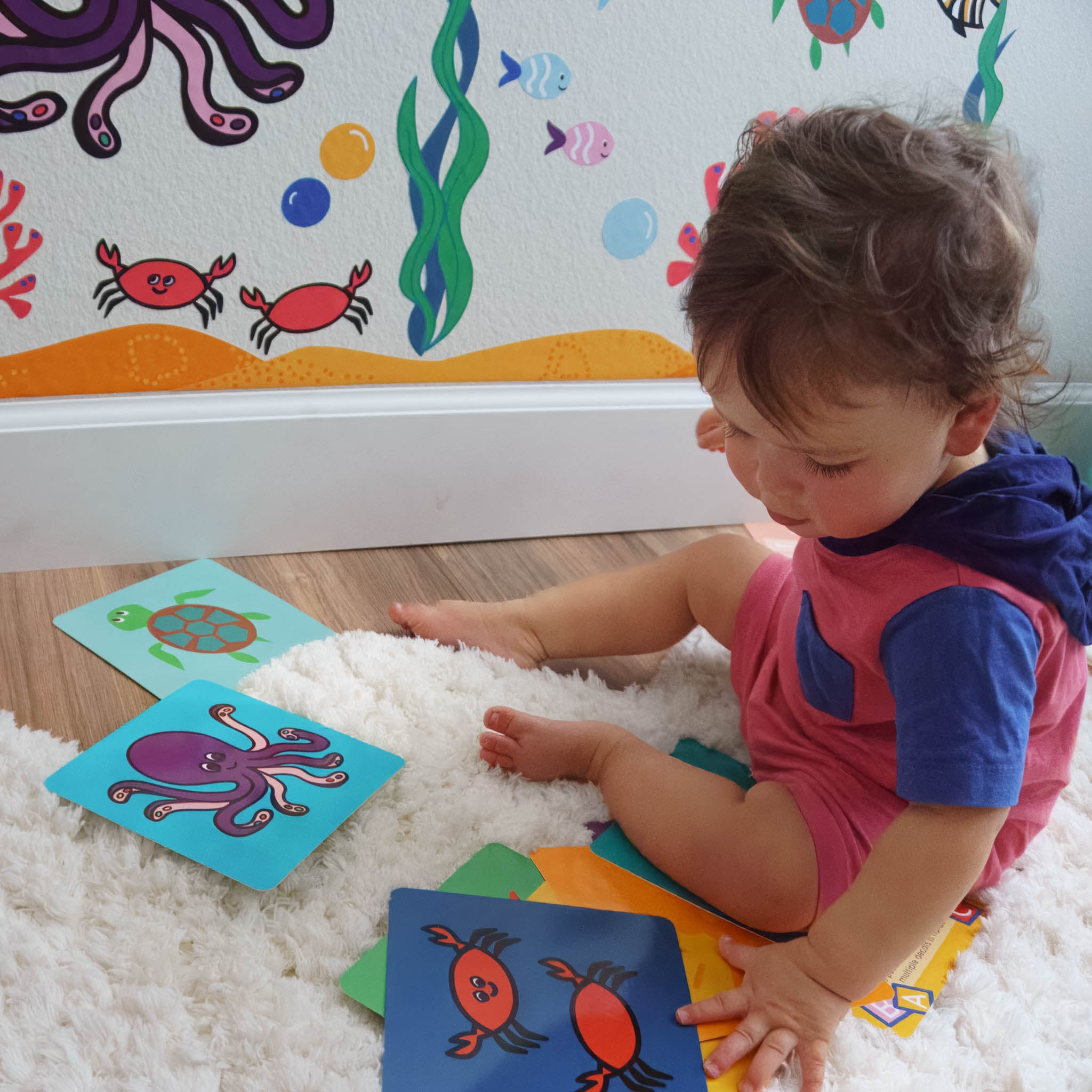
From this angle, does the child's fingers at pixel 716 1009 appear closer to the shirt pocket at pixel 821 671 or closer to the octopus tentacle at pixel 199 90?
the shirt pocket at pixel 821 671

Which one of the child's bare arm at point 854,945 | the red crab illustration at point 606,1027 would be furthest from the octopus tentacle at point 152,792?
the child's bare arm at point 854,945

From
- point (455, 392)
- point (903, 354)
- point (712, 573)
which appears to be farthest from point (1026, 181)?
point (455, 392)

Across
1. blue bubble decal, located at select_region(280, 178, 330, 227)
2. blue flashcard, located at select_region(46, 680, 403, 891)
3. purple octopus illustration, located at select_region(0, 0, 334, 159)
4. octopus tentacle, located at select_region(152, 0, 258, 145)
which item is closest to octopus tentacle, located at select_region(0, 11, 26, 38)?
purple octopus illustration, located at select_region(0, 0, 334, 159)

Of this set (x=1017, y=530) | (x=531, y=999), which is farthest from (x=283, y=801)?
(x=1017, y=530)

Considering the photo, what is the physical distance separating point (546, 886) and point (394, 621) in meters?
0.39

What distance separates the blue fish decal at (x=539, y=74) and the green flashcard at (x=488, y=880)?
0.78 m

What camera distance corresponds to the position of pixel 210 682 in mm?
929

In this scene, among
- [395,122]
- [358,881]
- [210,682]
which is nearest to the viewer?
[358,881]

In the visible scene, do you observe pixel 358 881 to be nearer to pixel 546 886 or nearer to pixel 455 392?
pixel 546 886

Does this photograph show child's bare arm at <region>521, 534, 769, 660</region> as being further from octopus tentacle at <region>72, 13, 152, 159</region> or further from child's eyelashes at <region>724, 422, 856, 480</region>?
octopus tentacle at <region>72, 13, 152, 159</region>

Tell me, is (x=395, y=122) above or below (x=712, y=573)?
above

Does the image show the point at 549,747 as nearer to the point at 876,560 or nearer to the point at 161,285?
the point at 876,560

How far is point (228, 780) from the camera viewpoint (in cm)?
82

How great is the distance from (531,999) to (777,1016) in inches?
6.4
